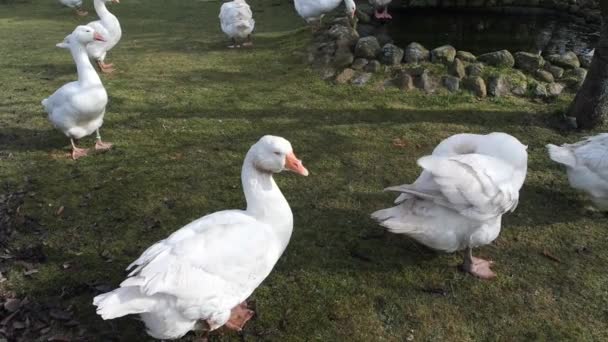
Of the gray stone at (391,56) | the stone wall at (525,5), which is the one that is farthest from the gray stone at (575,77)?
the stone wall at (525,5)

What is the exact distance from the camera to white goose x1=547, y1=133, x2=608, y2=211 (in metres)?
4.10

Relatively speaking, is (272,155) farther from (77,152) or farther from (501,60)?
(501,60)

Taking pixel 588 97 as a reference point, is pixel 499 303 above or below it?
below

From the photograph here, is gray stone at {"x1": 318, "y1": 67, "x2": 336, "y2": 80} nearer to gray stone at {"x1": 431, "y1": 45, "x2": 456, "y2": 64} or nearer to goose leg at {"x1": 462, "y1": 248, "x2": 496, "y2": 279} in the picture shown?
gray stone at {"x1": 431, "y1": 45, "x2": 456, "y2": 64}

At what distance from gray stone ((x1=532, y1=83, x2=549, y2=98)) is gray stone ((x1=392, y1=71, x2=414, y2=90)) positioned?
1656 mm

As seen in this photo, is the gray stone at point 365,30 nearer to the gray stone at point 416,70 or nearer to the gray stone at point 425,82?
the gray stone at point 416,70

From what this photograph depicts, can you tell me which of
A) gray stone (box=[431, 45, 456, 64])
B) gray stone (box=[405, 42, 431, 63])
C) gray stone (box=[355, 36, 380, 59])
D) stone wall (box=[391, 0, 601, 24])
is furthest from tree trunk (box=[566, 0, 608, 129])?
stone wall (box=[391, 0, 601, 24])

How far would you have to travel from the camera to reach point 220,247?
Result: 287 cm

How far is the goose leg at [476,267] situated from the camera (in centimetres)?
361

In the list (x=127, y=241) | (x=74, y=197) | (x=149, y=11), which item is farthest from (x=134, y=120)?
(x=149, y=11)

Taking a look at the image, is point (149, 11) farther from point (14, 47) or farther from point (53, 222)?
point (53, 222)

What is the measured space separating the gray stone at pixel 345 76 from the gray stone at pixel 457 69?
57.8 inches

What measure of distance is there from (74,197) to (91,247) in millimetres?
911

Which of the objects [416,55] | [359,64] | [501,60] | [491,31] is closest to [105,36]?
[359,64]
